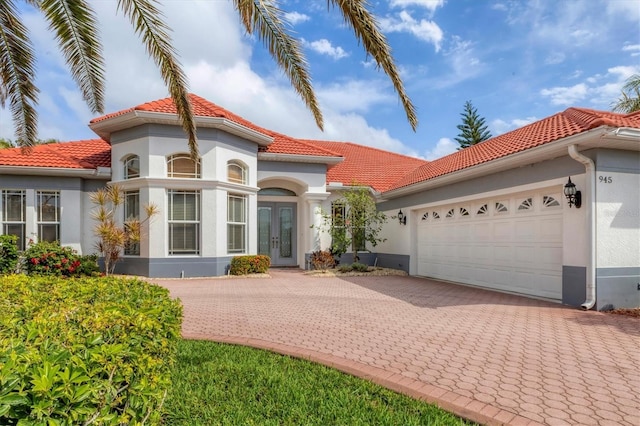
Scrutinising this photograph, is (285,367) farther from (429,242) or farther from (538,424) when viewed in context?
(429,242)

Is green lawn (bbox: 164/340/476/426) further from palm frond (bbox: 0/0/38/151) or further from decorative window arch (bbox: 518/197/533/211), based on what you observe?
decorative window arch (bbox: 518/197/533/211)

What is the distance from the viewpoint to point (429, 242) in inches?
580

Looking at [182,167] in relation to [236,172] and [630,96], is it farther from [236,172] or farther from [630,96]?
[630,96]

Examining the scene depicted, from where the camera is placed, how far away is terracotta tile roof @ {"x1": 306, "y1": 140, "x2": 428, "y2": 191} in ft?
62.8

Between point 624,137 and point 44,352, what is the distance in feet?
32.1

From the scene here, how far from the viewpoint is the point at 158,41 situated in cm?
600

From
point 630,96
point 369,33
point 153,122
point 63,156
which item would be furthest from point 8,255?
point 630,96

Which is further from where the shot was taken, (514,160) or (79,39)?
(514,160)

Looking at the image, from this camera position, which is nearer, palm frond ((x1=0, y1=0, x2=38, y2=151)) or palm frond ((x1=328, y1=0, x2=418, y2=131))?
palm frond ((x1=328, y1=0, x2=418, y2=131))

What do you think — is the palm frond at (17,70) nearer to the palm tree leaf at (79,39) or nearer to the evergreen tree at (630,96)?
the palm tree leaf at (79,39)

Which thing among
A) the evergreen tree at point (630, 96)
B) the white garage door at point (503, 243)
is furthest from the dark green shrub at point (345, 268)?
the evergreen tree at point (630, 96)

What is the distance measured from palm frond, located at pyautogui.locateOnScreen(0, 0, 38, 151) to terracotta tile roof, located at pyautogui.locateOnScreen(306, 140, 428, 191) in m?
11.8

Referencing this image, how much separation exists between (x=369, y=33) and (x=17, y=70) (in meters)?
7.29

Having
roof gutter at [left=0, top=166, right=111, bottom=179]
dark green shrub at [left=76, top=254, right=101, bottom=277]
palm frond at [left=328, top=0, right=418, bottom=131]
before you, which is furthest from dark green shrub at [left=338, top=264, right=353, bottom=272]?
palm frond at [left=328, top=0, right=418, bottom=131]
